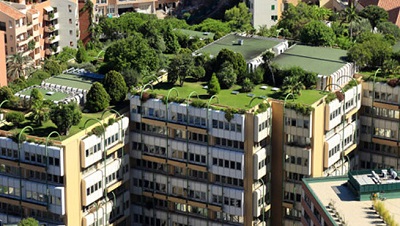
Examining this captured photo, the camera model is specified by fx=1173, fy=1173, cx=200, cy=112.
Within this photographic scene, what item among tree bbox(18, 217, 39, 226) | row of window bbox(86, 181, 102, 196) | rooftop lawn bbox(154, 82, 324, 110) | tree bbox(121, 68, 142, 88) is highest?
tree bbox(121, 68, 142, 88)

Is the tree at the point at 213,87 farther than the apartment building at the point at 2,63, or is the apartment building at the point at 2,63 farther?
the apartment building at the point at 2,63

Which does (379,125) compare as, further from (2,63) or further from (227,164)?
(2,63)

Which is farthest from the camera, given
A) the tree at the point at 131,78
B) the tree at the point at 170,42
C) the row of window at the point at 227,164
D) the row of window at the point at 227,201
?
the tree at the point at 170,42

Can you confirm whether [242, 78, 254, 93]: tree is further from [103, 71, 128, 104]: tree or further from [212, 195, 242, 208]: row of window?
[103, 71, 128, 104]: tree

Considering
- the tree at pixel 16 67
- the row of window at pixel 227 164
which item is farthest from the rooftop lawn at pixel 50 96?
the tree at pixel 16 67

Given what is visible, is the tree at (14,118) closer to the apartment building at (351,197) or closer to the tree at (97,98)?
the tree at (97,98)

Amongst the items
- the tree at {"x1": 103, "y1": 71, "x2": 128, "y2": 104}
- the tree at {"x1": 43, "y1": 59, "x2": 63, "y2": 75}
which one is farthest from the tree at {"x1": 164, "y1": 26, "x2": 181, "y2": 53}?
the tree at {"x1": 103, "y1": 71, "x2": 128, "y2": 104}
